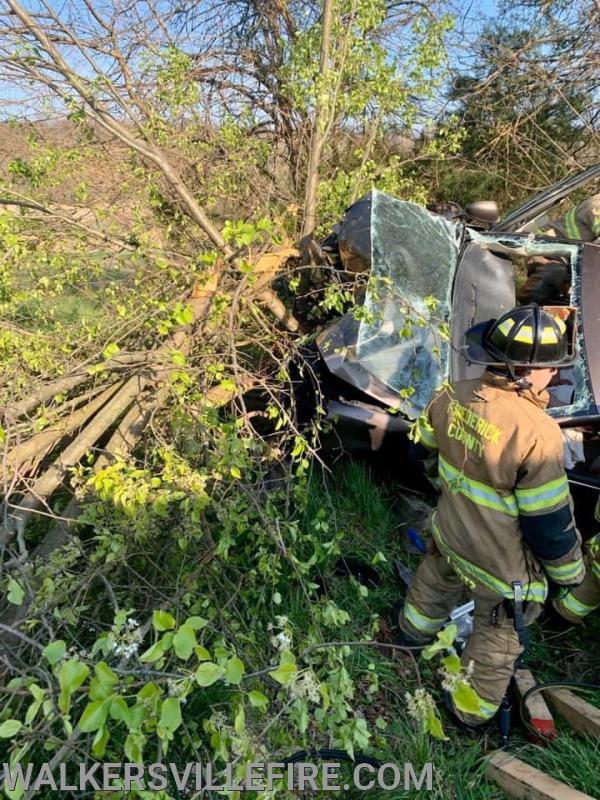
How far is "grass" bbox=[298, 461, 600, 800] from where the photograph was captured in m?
2.06

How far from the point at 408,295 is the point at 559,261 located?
1.26 meters

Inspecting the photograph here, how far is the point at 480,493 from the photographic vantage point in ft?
7.21

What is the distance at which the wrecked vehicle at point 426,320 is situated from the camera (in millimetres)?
2947

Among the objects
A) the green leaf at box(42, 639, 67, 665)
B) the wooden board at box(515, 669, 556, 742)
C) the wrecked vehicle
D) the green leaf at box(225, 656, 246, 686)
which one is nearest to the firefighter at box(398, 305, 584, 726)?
the wooden board at box(515, 669, 556, 742)

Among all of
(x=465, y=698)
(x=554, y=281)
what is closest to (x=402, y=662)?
(x=465, y=698)

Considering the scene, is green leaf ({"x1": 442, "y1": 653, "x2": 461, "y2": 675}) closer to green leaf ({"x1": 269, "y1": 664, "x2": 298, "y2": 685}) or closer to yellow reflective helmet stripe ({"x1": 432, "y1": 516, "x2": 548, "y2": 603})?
green leaf ({"x1": 269, "y1": 664, "x2": 298, "y2": 685})

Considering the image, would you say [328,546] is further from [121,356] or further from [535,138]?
[535,138]

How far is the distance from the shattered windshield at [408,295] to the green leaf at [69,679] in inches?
84.0

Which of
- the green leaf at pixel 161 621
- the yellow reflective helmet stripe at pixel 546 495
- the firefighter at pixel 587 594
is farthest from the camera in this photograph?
the firefighter at pixel 587 594

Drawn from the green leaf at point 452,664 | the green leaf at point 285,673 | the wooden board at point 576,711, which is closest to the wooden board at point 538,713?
the wooden board at point 576,711

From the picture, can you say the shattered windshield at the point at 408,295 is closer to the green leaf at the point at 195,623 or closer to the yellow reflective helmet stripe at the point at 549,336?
the yellow reflective helmet stripe at the point at 549,336

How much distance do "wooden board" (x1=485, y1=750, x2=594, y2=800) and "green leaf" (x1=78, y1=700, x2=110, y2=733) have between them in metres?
1.68

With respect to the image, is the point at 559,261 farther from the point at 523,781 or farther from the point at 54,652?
the point at 54,652

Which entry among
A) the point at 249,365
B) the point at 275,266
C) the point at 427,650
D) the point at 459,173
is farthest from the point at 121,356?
the point at 459,173
